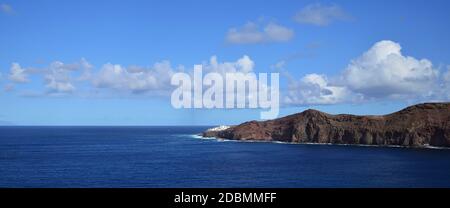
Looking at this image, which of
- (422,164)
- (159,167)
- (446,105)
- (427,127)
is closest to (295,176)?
(159,167)

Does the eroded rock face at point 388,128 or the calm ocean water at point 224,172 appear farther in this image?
the eroded rock face at point 388,128

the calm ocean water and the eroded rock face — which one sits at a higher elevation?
the eroded rock face

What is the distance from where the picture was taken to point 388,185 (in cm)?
7438

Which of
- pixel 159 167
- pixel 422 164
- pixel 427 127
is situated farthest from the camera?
pixel 427 127

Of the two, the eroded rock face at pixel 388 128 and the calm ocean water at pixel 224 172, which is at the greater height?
the eroded rock face at pixel 388 128

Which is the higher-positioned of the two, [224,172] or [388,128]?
[388,128]

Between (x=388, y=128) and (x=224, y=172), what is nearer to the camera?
(x=224, y=172)

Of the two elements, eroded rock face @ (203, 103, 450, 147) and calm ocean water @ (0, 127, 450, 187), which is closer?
calm ocean water @ (0, 127, 450, 187)
